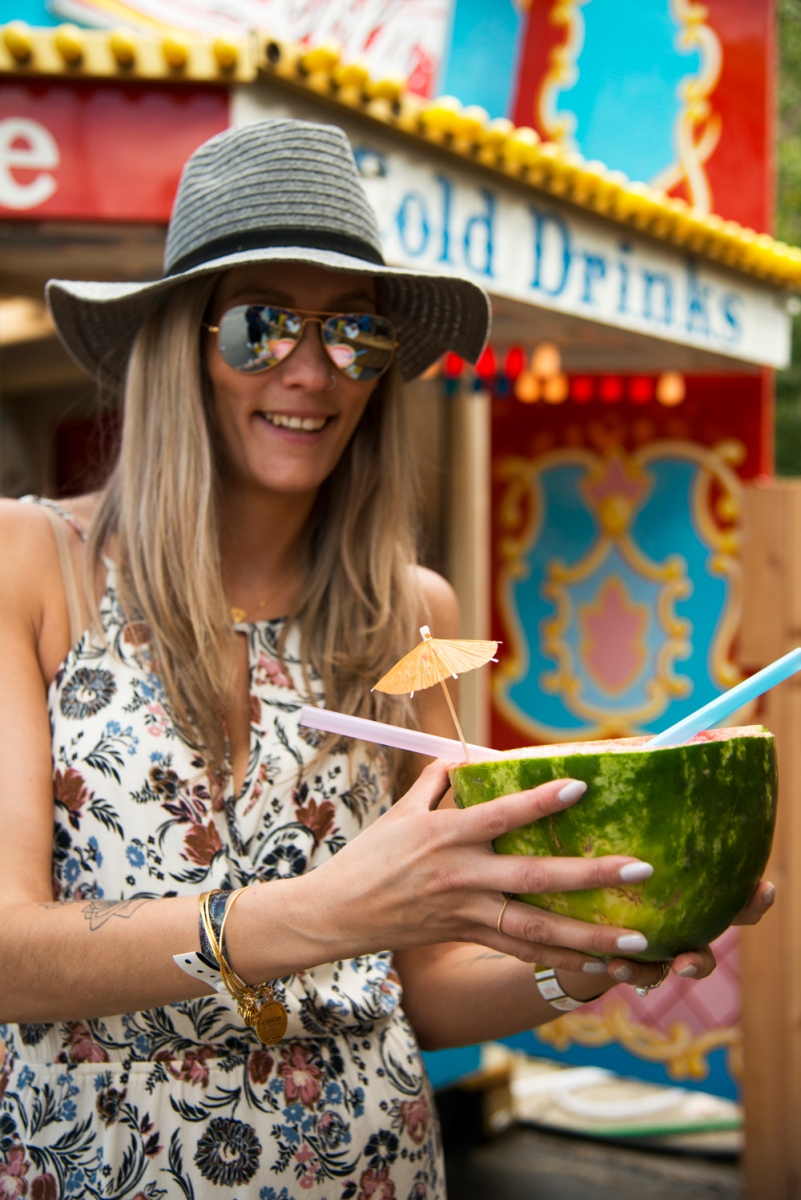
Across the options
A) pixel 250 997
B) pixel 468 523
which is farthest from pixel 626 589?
pixel 250 997

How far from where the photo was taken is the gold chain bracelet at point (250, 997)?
1327mm

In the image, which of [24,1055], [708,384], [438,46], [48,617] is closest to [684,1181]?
[708,384]

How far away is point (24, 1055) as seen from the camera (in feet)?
5.36

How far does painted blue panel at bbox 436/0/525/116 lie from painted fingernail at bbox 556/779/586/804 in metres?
5.28

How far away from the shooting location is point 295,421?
179cm

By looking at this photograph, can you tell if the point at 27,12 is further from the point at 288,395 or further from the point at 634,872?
the point at 634,872

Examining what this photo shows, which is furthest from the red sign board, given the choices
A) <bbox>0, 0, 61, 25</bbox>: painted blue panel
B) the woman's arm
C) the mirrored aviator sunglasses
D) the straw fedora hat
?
<bbox>0, 0, 61, 25</bbox>: painted blue panel

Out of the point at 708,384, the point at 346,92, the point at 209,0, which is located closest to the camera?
the point at 346,92

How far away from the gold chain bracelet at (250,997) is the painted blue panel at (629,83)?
532cm

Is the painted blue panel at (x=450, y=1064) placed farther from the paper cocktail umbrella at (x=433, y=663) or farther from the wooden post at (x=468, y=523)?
the paper cocktail umbrella at (x=433, y=663)

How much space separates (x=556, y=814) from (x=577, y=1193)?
417 cm

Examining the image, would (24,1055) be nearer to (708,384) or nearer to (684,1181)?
(684,1181)

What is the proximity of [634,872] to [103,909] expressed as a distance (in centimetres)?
68

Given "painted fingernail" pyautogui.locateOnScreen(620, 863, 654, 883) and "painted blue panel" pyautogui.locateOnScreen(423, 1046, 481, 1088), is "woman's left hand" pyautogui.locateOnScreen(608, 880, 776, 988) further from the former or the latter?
"painted blue panel" pyautogui.locateOnScreen(423, 1046, 481, 1088)
